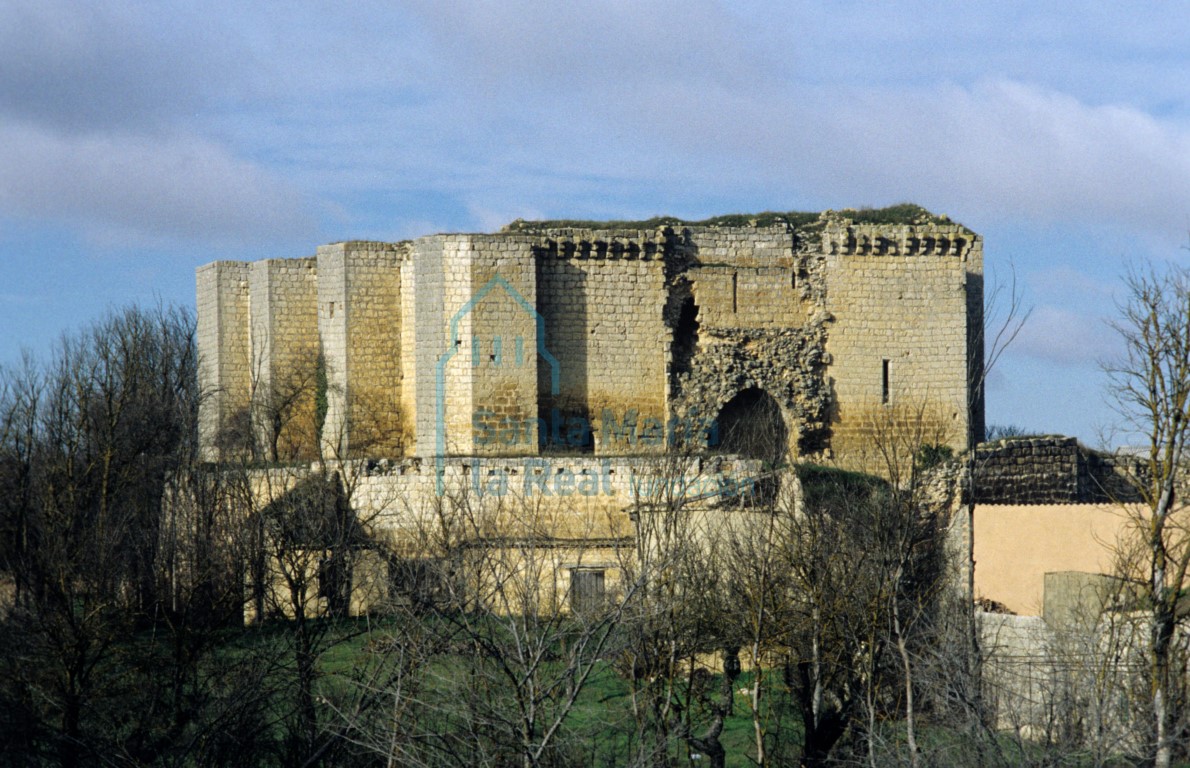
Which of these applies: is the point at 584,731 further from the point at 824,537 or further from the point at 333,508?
the point at 333,508

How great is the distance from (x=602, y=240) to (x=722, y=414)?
358cm

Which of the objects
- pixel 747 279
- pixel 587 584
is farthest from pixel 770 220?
pixel 587 584

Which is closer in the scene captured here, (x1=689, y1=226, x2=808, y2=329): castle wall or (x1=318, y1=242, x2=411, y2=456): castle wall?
(x1=318, y1=242, x2=411, y2=456): castle wall

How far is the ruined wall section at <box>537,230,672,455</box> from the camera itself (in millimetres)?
26312

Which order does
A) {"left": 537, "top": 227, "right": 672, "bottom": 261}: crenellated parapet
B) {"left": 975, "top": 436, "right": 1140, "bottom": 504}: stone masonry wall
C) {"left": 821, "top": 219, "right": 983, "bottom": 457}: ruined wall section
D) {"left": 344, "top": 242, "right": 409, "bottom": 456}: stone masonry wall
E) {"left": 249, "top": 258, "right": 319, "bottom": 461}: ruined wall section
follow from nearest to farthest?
1. {"left": 975, "top": 436, "right": 1140, "bottom": 504}: stone masonry wall
2. {"left": 537, "top": 227, "right": 672, "bottom": 261}: crenellated parapet
3. {"left": 344, "top": 242, "right": 409, "bottom": 456}: stone masonry wall
4. {"left": 821, "top": 219, "right": 983, "bottom": 457}: ruined wall section
5. {"left": 249, "top": 258, "right": 319, "bottom": 461}: ruined wall section

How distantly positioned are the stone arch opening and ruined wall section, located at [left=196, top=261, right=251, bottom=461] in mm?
8482

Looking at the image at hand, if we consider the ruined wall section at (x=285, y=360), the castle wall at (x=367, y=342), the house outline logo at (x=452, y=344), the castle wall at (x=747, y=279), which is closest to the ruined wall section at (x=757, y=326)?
the castle wall at (x=747, y=279)

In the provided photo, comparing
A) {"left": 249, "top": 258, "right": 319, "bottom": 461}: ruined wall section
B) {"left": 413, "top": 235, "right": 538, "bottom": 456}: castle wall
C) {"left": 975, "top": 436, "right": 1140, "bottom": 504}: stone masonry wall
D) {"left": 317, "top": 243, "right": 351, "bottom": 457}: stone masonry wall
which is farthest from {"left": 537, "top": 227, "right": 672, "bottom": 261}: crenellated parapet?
{"left": 975, "top": 436, "right": 1140, "bottom": 504}: stone masonry wall

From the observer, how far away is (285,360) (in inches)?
1091

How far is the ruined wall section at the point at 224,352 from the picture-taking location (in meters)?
28.5

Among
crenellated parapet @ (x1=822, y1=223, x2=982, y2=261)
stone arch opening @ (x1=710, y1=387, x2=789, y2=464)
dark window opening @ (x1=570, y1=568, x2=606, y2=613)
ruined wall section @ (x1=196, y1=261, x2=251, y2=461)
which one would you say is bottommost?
dark window opening @ (x1=570, y1=568, x2=606, y2=613)

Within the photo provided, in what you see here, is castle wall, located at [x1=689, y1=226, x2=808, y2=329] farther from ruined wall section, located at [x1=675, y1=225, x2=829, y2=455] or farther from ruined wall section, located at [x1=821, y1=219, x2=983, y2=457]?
ruined wall section, located at [x1=821, y1=219, x2=983, y2=457]

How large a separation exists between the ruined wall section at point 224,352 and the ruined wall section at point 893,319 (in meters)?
10.4

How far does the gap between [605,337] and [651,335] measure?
781 millimetres
